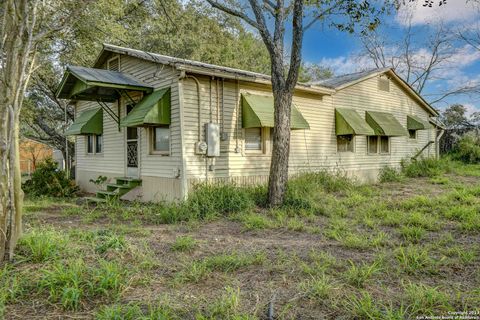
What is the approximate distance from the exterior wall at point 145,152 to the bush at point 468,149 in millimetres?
16538

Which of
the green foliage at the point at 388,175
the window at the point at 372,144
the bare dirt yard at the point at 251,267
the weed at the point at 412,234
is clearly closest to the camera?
the bare dirt yard at the point at 251,267

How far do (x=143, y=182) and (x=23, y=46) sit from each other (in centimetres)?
599

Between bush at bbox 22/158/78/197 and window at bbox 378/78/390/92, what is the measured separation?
12592 mm

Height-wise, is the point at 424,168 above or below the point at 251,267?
above

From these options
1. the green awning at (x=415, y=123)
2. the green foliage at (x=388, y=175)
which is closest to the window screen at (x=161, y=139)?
the green foliage at (x=388, y=175)

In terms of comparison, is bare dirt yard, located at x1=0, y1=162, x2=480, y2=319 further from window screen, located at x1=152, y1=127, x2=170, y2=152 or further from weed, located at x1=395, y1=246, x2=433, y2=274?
window screen, located at x1=152, y1=127, x2=170, y2=152

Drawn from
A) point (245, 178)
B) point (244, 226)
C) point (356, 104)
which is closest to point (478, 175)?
point (356, 104)

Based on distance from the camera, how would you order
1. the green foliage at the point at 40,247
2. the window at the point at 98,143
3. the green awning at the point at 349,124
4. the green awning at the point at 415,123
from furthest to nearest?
the green awning at the point at 415,123 < the window at the point at 98,143 < the green awning at the point at 349,124 < the green foliage at the point at 40,247

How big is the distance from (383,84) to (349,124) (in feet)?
12.4

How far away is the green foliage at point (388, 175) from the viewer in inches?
517

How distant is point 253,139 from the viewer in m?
9.88

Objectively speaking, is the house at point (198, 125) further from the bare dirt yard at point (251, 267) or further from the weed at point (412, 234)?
the weed at point (412, 234)

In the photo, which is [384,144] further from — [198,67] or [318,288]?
[318,288]

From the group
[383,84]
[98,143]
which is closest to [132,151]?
[98,143]
